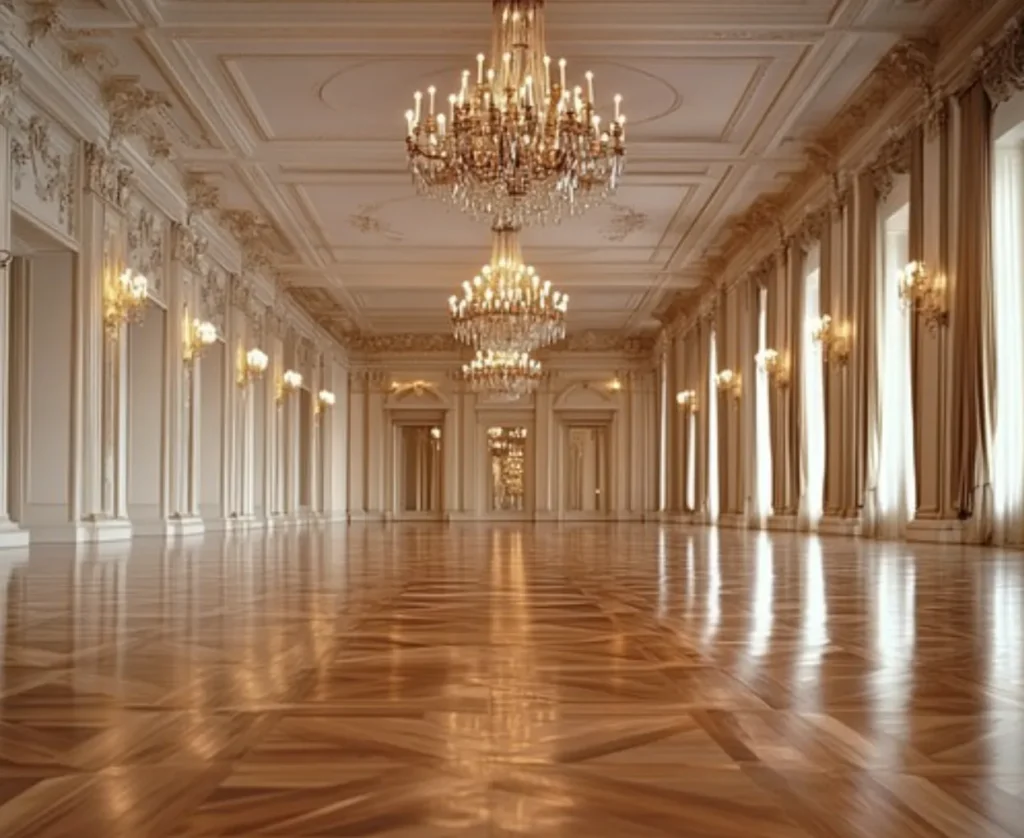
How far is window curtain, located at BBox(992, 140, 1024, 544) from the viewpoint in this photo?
9039 mm

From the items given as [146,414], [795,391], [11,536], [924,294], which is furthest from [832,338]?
[11,536]

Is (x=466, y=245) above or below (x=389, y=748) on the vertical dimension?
above

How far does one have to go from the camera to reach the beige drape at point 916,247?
10.4 m

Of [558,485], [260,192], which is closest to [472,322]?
[260,192]

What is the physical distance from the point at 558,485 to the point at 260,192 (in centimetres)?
1411

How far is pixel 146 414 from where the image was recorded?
13.7m

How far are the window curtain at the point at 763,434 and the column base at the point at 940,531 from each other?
19.7 ft

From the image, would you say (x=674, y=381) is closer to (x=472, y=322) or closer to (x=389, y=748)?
(x=472, y=322)

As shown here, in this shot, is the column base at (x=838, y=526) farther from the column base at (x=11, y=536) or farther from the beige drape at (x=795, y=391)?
the column base at (x=11, y=536)

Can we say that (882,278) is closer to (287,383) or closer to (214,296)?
(214,296)

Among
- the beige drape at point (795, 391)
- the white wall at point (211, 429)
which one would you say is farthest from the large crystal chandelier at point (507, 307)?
the white wall at point (211, 429)

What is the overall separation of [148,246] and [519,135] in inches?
267

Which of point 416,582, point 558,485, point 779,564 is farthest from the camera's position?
point 558,485

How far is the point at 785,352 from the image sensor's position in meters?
15.0
